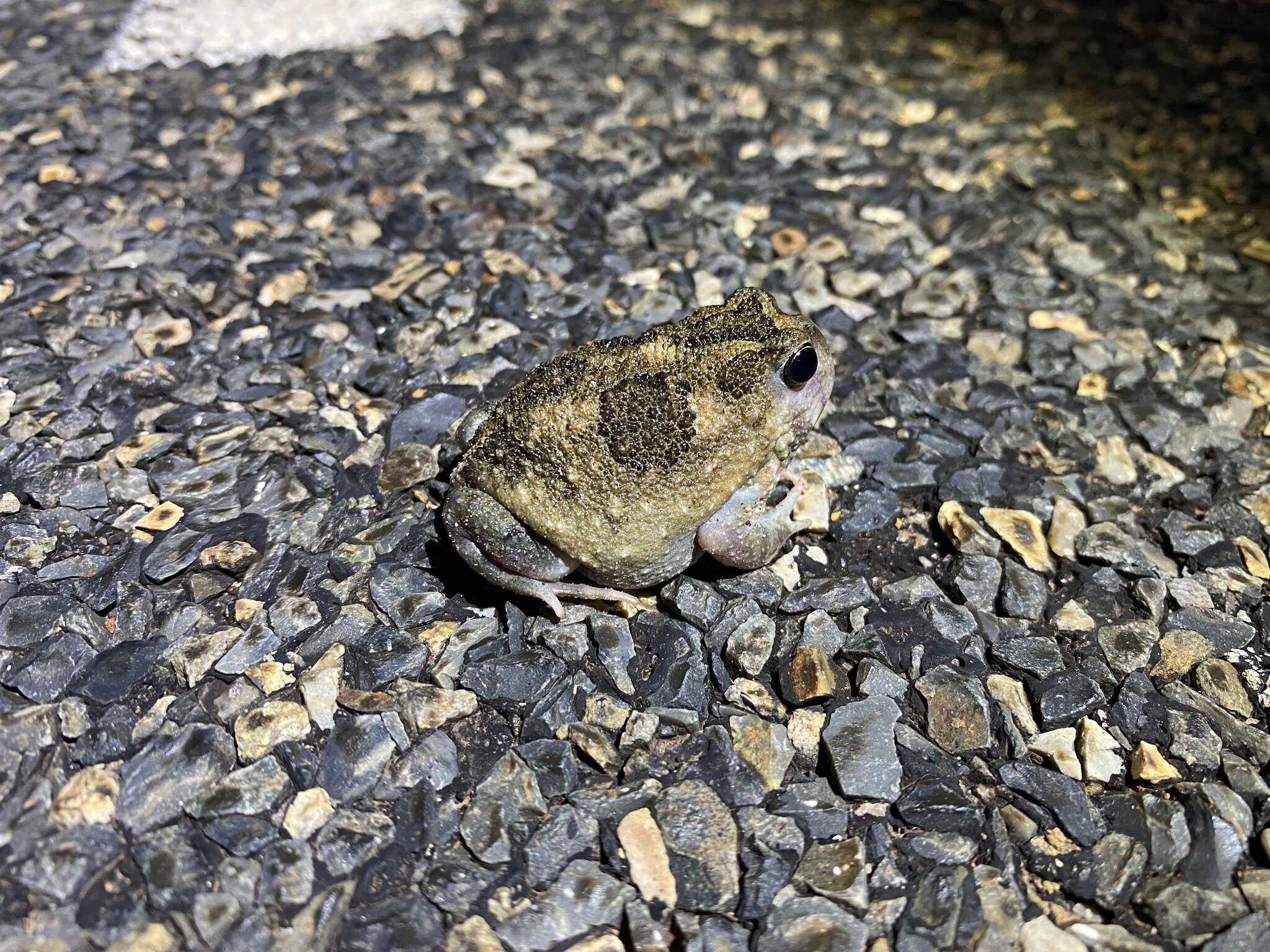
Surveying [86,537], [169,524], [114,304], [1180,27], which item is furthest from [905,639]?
[1180,27]

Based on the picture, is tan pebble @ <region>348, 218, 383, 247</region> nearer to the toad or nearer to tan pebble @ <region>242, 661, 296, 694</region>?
the toad

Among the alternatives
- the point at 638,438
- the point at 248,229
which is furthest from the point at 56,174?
the point at 638,438

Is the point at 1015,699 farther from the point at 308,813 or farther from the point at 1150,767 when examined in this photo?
the point at 308,813

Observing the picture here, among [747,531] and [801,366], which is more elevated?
[801,366]

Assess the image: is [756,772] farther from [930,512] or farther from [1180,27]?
[1180,27]

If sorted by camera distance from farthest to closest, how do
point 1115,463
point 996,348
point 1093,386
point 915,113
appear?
1. point 915,113
2. point 996,348
3. point 1093,386
4. point 1115,463

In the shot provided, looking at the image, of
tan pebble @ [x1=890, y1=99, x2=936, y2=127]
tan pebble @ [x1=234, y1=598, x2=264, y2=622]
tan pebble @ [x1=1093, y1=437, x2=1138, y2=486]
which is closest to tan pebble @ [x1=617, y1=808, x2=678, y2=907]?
tan pebble @ [x1=234, y1=598, x2=264, y2=622]
